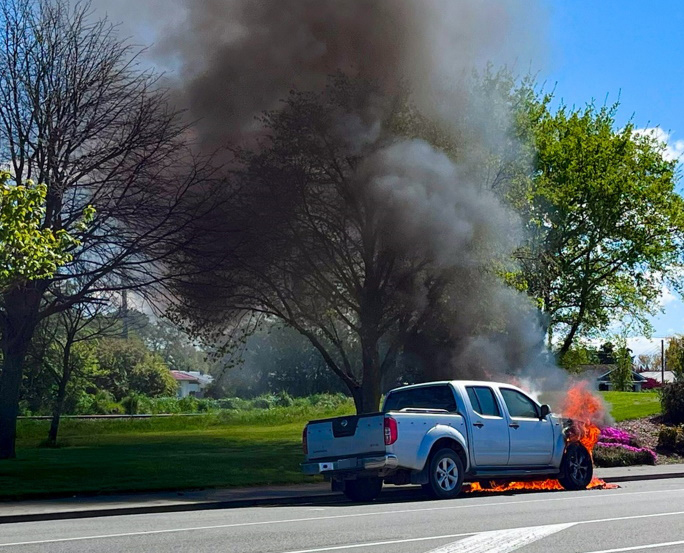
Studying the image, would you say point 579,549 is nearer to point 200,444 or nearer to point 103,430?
point 200,444

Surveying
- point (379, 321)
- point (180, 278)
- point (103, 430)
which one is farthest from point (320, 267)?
point (103, 430)

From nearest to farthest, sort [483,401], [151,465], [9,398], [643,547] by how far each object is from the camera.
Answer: [643,547], [483,401], [151,465], [9,398]

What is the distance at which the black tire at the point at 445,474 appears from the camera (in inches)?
494

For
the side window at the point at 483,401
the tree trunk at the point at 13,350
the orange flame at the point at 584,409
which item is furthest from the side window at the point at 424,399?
the tree trunk at the point at 13,350

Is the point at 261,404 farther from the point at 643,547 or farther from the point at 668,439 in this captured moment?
the point at 643,547

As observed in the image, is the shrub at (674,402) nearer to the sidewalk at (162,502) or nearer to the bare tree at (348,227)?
the bare tree at (348,227)

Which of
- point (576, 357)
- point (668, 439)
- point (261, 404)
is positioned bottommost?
point (668, 439)

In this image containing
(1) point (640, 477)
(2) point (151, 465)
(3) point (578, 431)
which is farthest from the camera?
(2) point (151, 465)

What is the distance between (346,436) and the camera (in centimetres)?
1291

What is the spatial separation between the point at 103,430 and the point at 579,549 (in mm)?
30347

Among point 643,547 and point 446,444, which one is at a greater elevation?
point 446,444

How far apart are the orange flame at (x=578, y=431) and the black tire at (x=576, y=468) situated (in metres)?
0.15

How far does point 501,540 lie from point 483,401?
5.76 m

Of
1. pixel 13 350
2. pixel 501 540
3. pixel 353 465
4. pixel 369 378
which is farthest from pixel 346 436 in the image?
pixel 369 378
